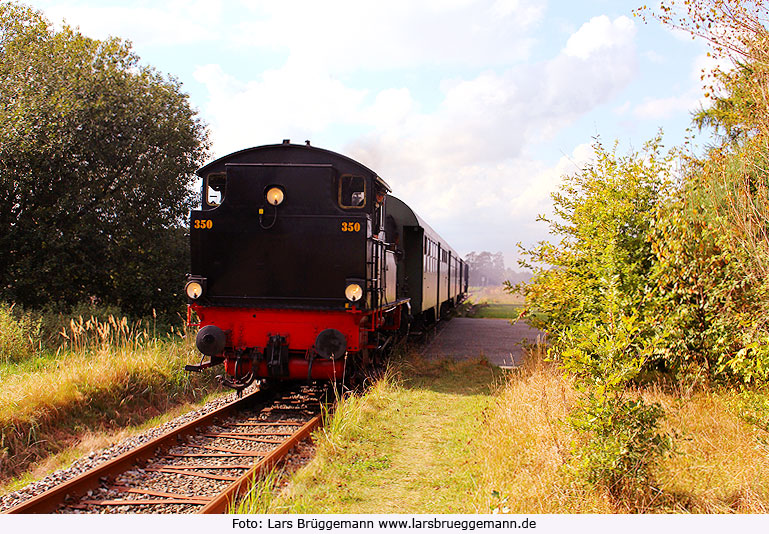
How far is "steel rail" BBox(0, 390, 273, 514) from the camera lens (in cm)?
470

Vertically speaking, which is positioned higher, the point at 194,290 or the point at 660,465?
the point at 194,290

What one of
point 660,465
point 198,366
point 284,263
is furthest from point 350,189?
point 660,465

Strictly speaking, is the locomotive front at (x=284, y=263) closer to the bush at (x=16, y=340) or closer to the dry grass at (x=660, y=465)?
the dry grass at (x=660, y=465)

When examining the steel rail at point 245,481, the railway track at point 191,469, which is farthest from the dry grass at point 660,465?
the railway track at point 191,469

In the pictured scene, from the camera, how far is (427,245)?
49.0ft

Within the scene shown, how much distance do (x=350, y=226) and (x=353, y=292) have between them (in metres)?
0.92

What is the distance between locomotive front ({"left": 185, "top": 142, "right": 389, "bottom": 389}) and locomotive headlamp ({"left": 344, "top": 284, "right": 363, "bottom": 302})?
0.04 ft

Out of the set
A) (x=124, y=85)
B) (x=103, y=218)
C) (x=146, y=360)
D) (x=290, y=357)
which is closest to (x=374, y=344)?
(x=290, y=357)

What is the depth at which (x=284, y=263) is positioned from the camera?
8.52 m

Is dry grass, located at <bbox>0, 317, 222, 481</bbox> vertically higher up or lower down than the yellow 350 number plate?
lower down

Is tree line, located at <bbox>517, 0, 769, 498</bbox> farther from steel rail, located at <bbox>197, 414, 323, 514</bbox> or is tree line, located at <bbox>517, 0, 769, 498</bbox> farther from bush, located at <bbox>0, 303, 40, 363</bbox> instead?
bush, located at <bbox>0, 303, 40, 363</bbox>

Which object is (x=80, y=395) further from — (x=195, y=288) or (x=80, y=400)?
(x=195, y=288)

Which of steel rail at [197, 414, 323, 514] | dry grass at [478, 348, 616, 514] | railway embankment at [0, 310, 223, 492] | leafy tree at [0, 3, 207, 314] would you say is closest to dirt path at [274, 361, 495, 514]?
dry grass at [478, 348, 616, 514]
